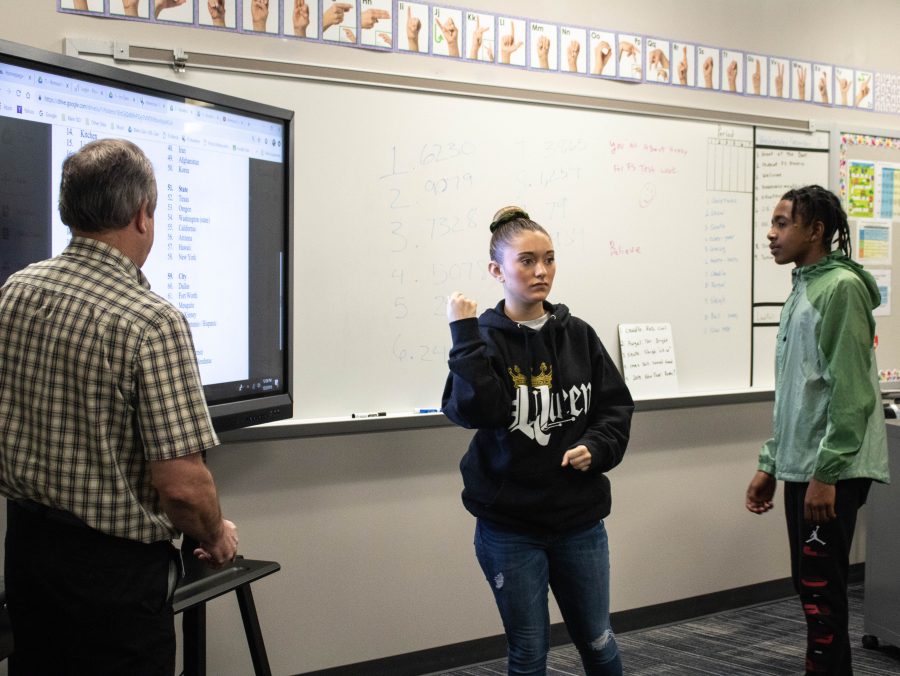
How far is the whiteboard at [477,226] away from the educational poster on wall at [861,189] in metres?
0.55

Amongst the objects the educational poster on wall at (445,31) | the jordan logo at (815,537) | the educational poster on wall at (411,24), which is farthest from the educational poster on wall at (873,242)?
the educational poster on wall at (411,24)

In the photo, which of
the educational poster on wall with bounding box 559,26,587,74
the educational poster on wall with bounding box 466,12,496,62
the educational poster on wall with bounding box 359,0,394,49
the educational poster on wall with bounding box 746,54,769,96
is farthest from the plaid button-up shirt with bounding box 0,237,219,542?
the educational poster on wall with bounding box 746,54,769,96

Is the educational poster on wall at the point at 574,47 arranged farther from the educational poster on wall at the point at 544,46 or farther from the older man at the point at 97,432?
the older man at the point at 97,432

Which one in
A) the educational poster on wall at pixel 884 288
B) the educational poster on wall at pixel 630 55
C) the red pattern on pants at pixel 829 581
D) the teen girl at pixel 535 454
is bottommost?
the red pattern on pants at pixel 829 581

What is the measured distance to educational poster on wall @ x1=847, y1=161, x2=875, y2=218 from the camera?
3660mm

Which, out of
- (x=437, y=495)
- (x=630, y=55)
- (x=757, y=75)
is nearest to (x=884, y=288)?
(x=757, y=75)

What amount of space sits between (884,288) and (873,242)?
201 mm

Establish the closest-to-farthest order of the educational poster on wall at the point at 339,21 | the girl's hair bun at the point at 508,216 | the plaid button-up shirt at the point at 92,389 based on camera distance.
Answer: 1. the plaid button-up shirt at the point at 92,389
2. the girl's hair bun at the point at 508,216
3. the educational poster on wall at the point at 339,21

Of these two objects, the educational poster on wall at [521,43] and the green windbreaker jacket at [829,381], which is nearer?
the green windbreaker jacket at [829,381]

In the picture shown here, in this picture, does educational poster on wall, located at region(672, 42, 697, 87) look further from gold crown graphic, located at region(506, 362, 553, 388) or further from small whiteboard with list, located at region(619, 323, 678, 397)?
gold crown graphic, located at region(506, 362, 553, 388)

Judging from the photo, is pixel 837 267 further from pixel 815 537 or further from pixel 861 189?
pixel 861 189

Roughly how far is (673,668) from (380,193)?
1.77 metres

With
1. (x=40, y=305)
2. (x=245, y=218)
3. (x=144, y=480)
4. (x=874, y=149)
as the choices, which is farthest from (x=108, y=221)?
(x=874, y=149)

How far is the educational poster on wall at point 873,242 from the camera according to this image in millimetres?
3699
